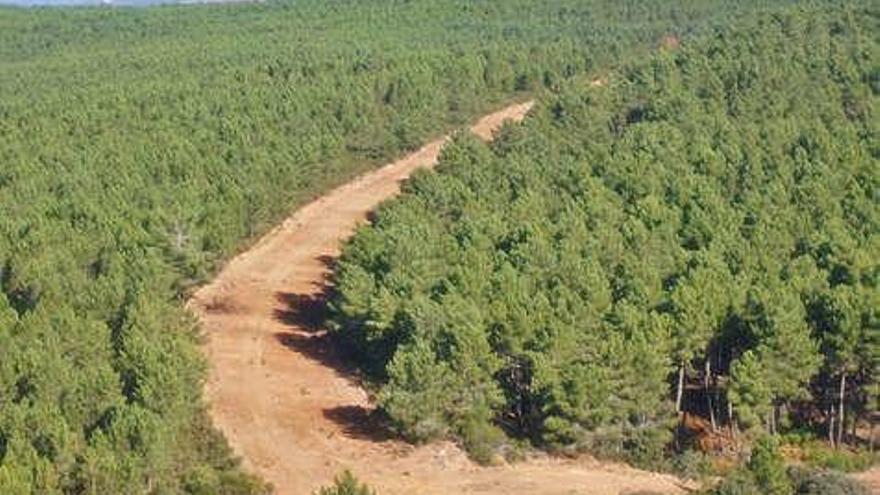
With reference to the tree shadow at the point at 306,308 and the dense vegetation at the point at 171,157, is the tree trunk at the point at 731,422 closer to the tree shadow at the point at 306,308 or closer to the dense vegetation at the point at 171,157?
the dense vegetation at the point at 171,157

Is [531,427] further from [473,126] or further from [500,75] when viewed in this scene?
[500,75]

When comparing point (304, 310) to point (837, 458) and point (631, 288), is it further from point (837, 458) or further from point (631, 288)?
point (837, 458)

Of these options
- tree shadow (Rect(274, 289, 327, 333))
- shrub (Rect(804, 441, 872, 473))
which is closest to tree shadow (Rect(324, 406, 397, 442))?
tree shadow (Rect(274, 289, 327, 333))

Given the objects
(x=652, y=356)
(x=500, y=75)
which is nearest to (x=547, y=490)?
(x=652, y=356)

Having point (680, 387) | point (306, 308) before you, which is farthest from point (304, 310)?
point (680, 387)

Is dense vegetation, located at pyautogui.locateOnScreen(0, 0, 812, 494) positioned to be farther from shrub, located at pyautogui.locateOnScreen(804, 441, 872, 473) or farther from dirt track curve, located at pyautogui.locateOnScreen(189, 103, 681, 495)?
shrub, located at pyautogui.locateOnScreen(804, 441, 872, 473)
